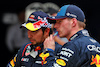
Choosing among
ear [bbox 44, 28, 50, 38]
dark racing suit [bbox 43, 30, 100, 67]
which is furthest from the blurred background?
dark racing suit [bbox 43, 30, 100, 67]

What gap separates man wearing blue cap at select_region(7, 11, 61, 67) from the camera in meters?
2.98

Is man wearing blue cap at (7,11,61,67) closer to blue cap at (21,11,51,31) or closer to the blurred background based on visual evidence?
blue cap at (21,11,51,31)

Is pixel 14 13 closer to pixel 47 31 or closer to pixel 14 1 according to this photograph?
pixel 14 1

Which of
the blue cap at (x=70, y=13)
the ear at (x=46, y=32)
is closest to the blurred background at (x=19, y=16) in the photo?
the ear at (x=46, y=32)

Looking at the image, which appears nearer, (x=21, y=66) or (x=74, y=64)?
(x=74, y=64)

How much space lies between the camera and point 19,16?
21.5ft

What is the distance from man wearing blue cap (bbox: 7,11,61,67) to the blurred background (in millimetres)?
3082

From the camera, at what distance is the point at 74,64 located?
8.04ft

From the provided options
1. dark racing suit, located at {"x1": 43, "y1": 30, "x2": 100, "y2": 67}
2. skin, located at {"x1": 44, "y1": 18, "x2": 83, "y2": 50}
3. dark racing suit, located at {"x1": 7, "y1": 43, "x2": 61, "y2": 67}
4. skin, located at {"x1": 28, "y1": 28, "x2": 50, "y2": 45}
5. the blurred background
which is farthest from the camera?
the blurred background

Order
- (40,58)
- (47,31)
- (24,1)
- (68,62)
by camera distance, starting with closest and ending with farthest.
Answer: (68,62) < (40,58) < (47,31) < (24,1)

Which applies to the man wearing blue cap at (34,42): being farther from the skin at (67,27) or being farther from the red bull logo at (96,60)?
the red bull logo at (96,60)

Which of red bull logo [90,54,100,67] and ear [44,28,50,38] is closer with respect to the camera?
red bull logo [90,54,100,67]

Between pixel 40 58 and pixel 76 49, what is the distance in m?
0.66

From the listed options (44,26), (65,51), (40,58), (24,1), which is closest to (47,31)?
(44,26)
